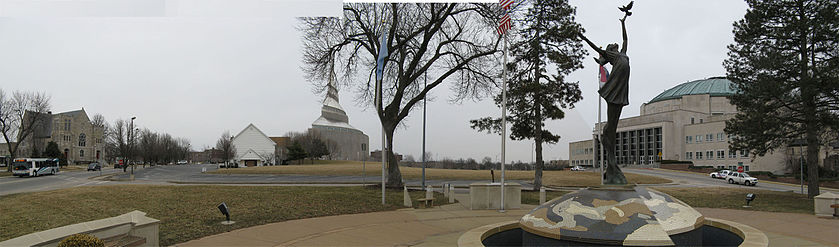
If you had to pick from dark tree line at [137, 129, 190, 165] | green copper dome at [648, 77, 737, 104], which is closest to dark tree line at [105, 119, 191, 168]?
dark tree line at [137, 129, 190, 165]

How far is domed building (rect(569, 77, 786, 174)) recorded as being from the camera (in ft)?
240

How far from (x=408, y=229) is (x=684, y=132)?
84.2 meters

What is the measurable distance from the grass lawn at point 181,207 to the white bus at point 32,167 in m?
31.4

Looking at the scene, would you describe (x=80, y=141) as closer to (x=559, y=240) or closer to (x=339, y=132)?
(x=339, y=132)

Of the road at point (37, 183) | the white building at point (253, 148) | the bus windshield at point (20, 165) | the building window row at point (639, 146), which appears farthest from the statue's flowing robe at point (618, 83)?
the white building at point (253, 148)

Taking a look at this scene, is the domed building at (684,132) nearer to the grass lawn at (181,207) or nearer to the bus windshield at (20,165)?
the grass lawn at (181,207)

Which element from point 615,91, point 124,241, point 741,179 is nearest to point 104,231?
point 124,241

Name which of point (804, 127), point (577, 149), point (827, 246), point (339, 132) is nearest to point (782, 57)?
point (804, 127)

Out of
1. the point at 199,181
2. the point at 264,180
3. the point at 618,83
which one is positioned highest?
the point at 618,83

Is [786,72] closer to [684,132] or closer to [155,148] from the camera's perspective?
[684,132]

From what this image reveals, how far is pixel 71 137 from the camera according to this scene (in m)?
75.6

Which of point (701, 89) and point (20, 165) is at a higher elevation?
point (701, 89)

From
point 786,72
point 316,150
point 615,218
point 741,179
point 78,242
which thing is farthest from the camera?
point 316,150

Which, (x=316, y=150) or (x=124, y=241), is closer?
(x=124, y=241)
